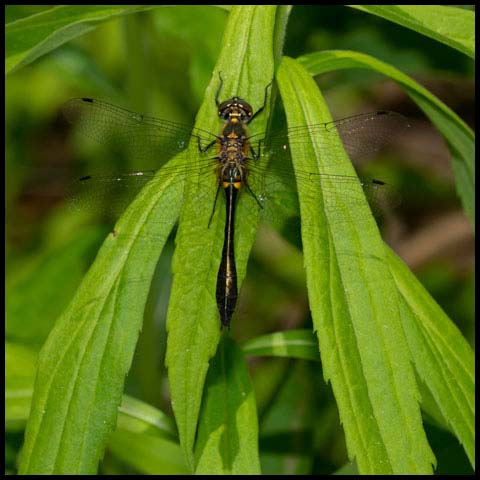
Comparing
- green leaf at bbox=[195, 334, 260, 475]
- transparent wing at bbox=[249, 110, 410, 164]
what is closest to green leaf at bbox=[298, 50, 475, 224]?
transparent wing at bbox=[249, 110, 410, 164]

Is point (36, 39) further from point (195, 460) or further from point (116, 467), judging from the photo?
point (116, 467)

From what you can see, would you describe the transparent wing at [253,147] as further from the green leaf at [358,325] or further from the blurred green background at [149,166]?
the blurred green background at [149,166]

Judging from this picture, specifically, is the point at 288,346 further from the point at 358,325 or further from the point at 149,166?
the point at 149,166

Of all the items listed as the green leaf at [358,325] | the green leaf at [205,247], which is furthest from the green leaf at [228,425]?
the green leaf at [358,325]

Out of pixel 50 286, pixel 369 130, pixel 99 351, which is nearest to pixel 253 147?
pixel 369 130

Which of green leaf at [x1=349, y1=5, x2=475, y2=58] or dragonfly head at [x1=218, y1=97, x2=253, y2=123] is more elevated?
green leaf at [x1=349, y1=5, x2=475, y2=58]

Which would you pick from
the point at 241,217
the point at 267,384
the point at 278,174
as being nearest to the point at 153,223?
the point at 241,217

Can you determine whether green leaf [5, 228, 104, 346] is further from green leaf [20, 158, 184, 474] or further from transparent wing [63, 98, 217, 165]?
green leaf [20, 158, 184, 474]
